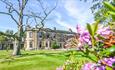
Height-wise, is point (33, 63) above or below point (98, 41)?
above

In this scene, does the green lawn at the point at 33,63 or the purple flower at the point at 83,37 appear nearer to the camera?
the purple flower at the point at 83,37

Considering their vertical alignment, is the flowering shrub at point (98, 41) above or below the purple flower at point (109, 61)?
above

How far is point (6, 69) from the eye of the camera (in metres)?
21.7

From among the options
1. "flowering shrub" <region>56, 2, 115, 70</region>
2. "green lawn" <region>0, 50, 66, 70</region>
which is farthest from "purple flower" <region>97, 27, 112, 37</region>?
"green lawn" <region>0, 50, 66, 70</region>

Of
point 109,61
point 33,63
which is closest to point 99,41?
point 109,61

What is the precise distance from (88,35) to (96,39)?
0.04 metres

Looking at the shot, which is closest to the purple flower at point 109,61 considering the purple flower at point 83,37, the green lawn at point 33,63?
the purple flower at point 83,37

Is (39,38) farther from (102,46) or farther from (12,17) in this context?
(102,46)

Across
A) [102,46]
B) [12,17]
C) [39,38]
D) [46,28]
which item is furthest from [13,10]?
[39,38]

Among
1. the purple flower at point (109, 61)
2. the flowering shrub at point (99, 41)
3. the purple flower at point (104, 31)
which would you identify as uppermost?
the purple flower at point (104, 31)

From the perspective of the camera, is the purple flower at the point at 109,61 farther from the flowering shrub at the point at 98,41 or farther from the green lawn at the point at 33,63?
the green lawn at the point at 33,63

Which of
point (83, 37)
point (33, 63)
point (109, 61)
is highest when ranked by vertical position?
point (33, 63)

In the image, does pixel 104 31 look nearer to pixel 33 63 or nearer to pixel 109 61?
pixel 109 61

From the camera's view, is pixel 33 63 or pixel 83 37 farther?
pixel 33 63
